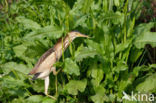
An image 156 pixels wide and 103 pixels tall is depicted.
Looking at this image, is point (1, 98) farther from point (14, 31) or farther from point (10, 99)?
point (14, 31)

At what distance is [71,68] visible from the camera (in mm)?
1971

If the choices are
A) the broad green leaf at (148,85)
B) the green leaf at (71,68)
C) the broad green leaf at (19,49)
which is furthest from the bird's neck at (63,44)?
the broad green leaf at (148,85)

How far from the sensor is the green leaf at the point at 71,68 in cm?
194

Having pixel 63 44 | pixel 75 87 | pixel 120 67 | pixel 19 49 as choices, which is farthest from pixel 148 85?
pixel 19 49

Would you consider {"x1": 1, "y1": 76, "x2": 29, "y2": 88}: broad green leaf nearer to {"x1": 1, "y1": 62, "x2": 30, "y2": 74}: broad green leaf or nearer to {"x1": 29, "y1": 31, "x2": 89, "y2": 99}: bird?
{"x1": 1, "y1": 62, "x2": 30, "y2": 74}: broad green leaf

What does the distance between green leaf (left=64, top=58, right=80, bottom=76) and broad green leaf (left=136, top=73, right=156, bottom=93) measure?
2.74ft

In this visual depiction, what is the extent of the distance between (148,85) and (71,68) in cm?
94

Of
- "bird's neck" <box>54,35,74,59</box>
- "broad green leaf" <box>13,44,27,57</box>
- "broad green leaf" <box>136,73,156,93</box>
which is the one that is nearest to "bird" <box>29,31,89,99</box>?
"bird's neck" <box>54,35,74,59</box>

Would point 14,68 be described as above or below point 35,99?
above

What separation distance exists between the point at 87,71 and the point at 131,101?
0.55 m

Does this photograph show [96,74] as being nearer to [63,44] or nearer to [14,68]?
[63,44]

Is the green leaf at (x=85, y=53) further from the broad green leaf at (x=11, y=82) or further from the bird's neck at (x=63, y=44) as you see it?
the broad green leaf at (x=11, y=82)

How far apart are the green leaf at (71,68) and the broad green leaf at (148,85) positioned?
0.83 meters

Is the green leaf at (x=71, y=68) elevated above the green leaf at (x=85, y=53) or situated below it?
below
